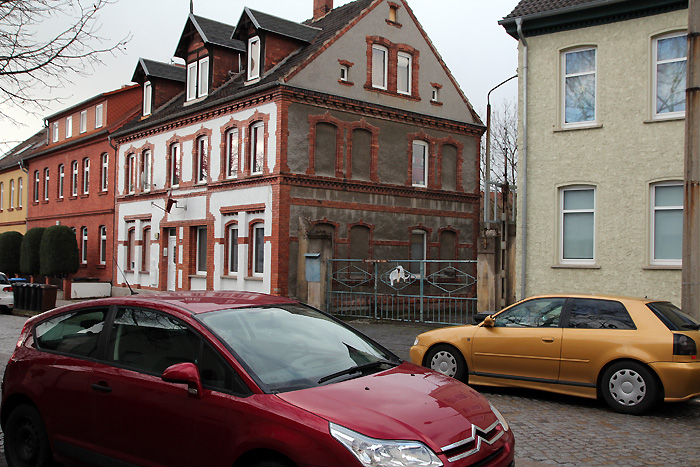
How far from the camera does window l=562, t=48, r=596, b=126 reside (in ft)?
53.1

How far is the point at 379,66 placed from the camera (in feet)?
85.7

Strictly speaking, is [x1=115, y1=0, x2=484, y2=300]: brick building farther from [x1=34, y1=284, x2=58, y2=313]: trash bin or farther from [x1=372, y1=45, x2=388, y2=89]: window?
[x1=34, y1=284, x2=58, y2=313]: trash bin

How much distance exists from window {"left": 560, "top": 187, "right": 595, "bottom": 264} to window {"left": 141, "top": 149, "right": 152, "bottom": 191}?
19.7 meters

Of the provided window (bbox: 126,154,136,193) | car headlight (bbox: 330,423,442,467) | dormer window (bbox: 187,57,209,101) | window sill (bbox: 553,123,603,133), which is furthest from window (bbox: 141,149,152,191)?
car headlight (bbox: 330,423,442,467)

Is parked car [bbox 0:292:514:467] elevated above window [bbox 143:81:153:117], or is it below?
below

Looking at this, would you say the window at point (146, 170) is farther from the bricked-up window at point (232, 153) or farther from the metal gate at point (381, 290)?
the metal gate at point (381, 290)

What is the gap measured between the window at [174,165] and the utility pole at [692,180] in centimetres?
2248

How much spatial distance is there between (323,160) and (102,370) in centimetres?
1954

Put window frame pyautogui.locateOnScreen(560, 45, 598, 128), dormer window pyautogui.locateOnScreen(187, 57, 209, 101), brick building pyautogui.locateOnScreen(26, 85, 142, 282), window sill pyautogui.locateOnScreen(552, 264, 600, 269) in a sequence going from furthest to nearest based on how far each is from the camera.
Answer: brick building pyautogui.locateOnScreen(26, 85, 142, 282) → dormer window pyautogui.locateOnScreen(187, 57, 209, 101) → window frame pyautogui.locateOnScreen(560, 45, 598, 128) → window sill pyautogui.locateOnScreen(552, 264, 600, 269)

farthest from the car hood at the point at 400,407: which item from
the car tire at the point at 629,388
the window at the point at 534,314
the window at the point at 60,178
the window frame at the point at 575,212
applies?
the window at the point at 60,178

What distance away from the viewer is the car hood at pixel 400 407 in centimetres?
380

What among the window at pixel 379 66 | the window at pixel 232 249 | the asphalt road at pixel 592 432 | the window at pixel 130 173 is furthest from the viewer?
the window at pixel 130 173

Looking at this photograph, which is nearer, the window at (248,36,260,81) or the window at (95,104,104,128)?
the window at (248,36,260,81)

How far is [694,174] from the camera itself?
9531 millimetres
